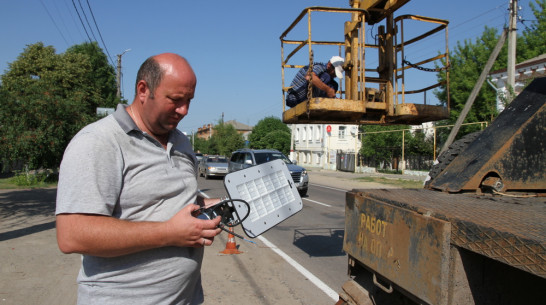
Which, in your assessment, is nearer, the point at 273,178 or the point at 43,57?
the point at 273,178

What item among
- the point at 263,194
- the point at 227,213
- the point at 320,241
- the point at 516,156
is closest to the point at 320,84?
the point at 516,156

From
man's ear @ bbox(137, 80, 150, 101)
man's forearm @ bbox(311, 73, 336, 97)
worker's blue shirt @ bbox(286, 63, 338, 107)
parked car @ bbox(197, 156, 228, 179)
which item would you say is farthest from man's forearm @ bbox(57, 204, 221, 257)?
parked car @ bbox(197, 156, 228, 179)

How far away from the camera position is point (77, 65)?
1124 inches

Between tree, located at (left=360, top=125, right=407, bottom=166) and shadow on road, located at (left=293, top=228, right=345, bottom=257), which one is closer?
shadow on road, located at (left=293, top=228, right=345, bottom=257)

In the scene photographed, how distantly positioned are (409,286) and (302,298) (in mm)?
2736

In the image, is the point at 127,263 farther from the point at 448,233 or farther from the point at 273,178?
the point at 448,233

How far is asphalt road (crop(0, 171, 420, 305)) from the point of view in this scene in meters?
4.45

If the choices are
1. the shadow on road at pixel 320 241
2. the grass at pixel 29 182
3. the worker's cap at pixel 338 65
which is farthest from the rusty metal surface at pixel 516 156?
the grass at pixel 29 182

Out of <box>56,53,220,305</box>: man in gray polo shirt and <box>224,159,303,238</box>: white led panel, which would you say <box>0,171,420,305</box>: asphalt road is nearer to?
<box>224,159,303,238</box>: white led panel

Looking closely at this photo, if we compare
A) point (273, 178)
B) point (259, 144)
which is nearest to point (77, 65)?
point (273, 178)

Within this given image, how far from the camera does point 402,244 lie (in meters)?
2.05

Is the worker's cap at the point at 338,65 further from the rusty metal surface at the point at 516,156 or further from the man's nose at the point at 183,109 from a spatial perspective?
the man's nose at the point at 183,109

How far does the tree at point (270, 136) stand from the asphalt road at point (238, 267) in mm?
47561

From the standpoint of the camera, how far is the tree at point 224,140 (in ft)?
210
